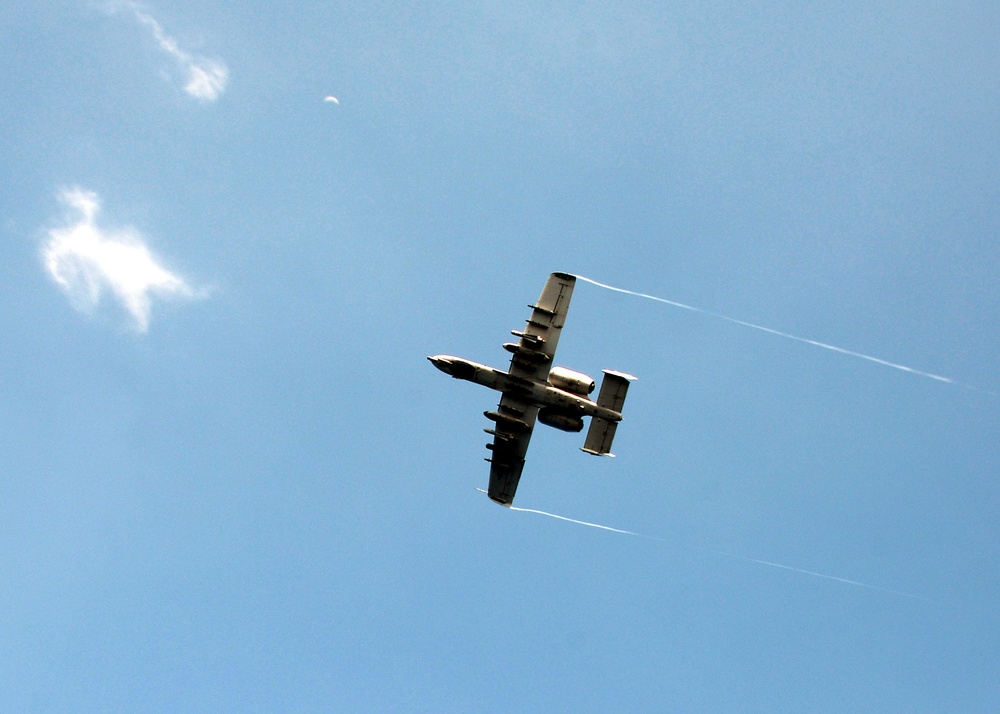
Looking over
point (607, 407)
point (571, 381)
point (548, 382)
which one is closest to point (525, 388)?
point (548, 382)

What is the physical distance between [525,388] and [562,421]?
3546mm

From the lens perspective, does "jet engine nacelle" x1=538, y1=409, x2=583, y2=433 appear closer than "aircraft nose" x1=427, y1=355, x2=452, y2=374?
Yes

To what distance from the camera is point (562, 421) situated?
45.5 m

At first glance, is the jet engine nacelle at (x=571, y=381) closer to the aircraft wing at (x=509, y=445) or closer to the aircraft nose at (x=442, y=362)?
the aircraft wing at (x=509, y=445)

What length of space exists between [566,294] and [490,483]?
15643 mm

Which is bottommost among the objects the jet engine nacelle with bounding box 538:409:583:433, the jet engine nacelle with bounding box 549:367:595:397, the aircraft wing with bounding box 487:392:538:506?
the aircraft wing with bounding box 487:392:538:506

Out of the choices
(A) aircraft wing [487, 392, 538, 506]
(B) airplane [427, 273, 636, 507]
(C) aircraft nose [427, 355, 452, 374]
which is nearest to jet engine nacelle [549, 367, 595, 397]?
(B) airplane [427, 273, 636, 507]

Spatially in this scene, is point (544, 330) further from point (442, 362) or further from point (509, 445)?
point (509, 445)

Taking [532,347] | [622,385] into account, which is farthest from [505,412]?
[622,385]

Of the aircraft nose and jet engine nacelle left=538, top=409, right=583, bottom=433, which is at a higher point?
the aircraft nose

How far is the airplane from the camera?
45094 millimetres

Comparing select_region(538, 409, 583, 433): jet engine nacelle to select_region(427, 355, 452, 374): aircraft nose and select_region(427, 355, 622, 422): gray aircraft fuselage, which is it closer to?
select_region(427, 355, 622, 422): gray aircraft fuselage

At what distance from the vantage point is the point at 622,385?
45375mm

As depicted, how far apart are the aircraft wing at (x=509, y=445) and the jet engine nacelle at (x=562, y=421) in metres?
1.26
